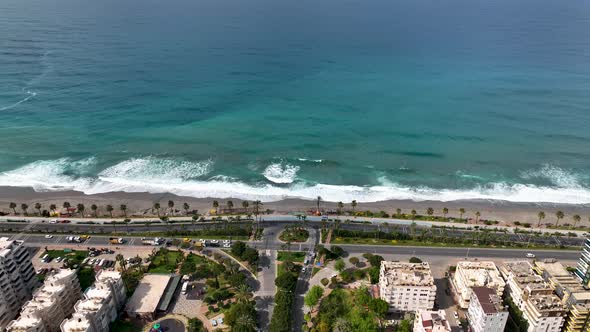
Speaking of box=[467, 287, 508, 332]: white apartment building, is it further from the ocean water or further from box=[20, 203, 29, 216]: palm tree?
box=[20, 203, 29, 216]: palm tree

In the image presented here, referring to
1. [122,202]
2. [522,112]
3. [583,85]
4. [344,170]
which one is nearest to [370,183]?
[344,170]

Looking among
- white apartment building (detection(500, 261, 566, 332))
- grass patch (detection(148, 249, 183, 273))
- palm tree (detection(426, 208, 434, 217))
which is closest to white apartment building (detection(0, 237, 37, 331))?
grass patch (detection(148, 249, 183, 273))

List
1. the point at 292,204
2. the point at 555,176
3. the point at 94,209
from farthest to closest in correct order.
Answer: the point at 555,176 < the point at 292,204 < the point at 94,209

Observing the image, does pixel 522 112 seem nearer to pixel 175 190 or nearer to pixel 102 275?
pixel 175 190

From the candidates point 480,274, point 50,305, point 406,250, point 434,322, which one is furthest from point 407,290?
point 50,305

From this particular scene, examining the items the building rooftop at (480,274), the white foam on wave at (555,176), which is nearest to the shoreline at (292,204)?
the white foam on wave at (555,176)

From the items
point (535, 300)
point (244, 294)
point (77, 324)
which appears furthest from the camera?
point (244, 294)

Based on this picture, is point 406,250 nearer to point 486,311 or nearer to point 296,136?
→ point 486,311

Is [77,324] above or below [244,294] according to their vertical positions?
above
